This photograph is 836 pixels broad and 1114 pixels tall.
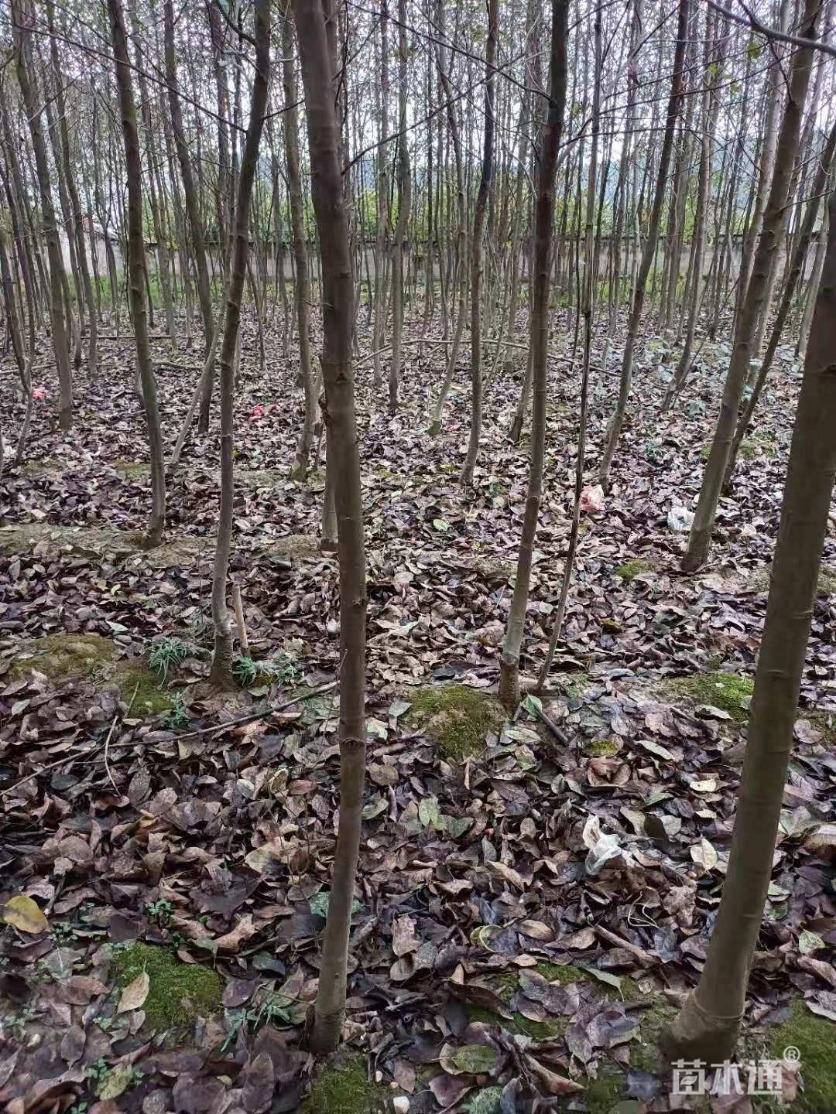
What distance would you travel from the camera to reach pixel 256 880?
225cm

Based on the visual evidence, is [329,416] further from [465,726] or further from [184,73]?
[184,73]

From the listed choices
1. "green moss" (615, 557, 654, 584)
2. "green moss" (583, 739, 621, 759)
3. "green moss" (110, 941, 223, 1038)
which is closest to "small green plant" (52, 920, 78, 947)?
"green moss" (110, 941, 223, 1038)

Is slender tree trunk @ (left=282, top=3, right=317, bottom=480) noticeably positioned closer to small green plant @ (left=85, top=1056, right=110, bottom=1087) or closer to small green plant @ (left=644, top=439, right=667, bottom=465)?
small green plant @ (left=644, top=439, right=667, bottom=465)

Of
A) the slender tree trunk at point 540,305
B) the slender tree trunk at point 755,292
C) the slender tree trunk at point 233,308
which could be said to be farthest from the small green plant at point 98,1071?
the slender tree trunk at point 755,292

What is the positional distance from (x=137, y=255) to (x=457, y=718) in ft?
9.95

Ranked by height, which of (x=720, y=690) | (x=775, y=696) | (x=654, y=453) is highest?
→ (x=775, y=696)

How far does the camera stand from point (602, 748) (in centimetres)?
267

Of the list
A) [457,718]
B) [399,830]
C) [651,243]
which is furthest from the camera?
[651,243]

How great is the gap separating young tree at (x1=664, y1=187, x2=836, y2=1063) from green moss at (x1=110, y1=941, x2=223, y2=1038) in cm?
121

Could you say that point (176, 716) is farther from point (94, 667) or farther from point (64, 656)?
point (64, 656)

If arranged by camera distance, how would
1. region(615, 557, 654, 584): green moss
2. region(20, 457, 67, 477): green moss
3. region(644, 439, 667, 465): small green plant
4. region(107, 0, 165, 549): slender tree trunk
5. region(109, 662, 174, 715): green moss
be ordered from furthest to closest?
1. region(644, 439, 667, 465): small green plant
2. region(20, 457, 67, 477): green moss
3. region(615, 557, 654, 584): green moss
4. region(107, 0, 165, 549): slender tree trunk
5. region(109, 662, 174, 715): green moss

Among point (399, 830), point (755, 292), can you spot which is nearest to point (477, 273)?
point (755, 292)

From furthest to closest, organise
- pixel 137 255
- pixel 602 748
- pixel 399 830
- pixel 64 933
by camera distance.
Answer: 1. pixel 137 255
2. pixel 602 748
3. pixel 399 830
4. pixel 64 933

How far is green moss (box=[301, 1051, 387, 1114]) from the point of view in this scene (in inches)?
66.0
